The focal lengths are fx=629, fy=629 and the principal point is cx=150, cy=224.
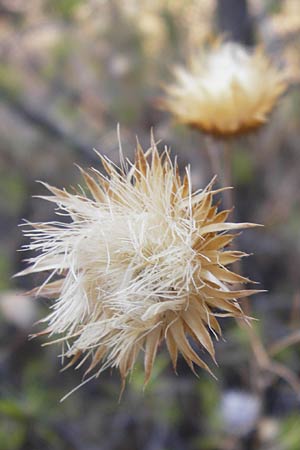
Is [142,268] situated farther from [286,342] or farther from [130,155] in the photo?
[130,155]

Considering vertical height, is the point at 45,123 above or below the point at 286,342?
above

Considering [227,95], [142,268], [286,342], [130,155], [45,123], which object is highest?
[45,123]

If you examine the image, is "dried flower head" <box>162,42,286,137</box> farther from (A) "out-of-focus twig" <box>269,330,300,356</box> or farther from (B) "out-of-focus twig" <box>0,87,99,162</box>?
(B) "out-of-focus twig" <box>0,87,99,162</box>

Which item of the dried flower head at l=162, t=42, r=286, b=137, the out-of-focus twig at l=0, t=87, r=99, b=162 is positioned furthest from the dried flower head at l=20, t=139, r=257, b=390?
the out-of-focus twig at l=0, t=87, r=99, b=162

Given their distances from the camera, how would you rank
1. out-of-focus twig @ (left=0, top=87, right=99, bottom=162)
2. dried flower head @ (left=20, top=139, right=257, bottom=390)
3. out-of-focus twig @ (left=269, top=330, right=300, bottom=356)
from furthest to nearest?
1. out-of-focus twig @ (left=0, top=87, right=99, bottom=162)
2. out-of-focus twig @ (left=269, top=330, right=300, bottom=356)
3. dried flower head @ (left=20, top=139, right=257, bottom=390)

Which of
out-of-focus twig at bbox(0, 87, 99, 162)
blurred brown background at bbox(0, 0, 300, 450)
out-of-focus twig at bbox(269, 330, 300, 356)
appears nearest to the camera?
out-of-focus twig at bbox(269, 330, 300, 356)

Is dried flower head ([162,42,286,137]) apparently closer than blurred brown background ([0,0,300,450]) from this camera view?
Yes

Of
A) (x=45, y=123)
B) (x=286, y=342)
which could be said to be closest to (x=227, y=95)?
(x=286, y=342)
